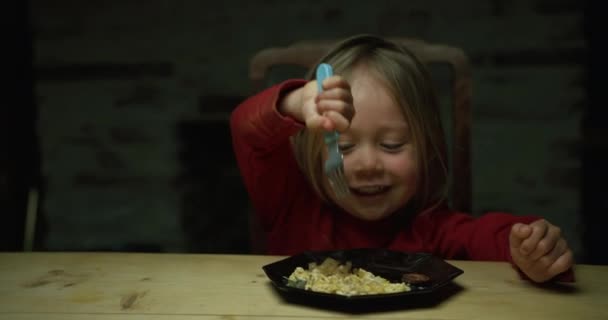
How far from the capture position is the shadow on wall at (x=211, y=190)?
1922mm

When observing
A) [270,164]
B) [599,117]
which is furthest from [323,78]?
[599,117]

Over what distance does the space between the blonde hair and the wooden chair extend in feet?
0.14

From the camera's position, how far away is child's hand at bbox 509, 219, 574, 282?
0.77 metres

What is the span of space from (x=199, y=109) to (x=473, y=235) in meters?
1.11

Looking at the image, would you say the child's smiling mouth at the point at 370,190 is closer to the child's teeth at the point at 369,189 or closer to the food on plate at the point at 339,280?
the child's teeth at the point at 369,189

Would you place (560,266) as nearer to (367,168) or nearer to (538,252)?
(538,252)

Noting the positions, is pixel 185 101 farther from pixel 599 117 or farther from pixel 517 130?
pixel 599 117

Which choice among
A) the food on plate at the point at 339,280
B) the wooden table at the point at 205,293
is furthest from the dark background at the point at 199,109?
the food on plate at the point at 339,280

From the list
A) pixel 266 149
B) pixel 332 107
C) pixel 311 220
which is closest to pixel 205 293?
pixel 332 107

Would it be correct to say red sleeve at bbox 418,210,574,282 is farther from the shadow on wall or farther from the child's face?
the shadow on wall

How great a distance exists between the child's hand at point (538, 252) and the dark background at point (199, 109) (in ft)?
3.49

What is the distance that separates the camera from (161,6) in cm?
188

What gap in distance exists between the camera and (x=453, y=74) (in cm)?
126

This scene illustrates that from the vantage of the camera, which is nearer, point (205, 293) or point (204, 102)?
point (205, 293)
